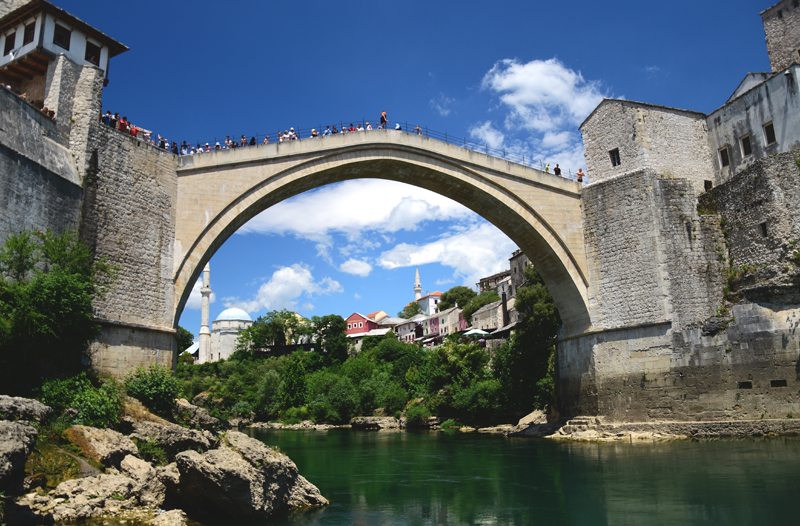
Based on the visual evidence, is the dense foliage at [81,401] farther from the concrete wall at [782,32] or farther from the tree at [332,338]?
the tree at [332,338]

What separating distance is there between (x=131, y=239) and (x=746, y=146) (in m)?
17.0

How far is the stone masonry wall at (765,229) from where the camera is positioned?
1518cm

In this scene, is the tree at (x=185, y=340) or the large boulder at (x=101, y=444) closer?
the large boulder at (x=101, y=444)

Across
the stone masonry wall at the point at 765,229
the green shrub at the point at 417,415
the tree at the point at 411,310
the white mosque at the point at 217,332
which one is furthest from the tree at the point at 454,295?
the stone masonry wall at the point at 765,229

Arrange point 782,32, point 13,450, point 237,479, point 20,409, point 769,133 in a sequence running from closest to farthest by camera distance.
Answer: point 13,450 → point 237,479 → point 20,409 → point 769,133 → point 782,32

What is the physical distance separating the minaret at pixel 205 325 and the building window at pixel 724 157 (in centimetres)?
4751

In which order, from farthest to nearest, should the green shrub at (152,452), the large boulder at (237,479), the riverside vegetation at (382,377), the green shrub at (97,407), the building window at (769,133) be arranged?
1. the riverside vegetation at (382,377)
2. the building window at (769,133)
3. the green shrub at (97,407)
4. the green shrub at (152,452)
5. the large boulder at (237,479)

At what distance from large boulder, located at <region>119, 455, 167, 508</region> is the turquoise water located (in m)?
1.62

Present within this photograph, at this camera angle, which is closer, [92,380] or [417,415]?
[92,380]

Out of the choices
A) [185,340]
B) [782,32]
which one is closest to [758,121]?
[782,32]

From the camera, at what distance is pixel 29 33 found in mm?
13898

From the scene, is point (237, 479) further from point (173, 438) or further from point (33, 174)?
point (33, 174)

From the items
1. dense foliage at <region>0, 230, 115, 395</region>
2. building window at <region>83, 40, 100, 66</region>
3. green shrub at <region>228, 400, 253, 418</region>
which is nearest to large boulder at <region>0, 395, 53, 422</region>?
dense foliage at <region>0, 230, 115, 395</region>

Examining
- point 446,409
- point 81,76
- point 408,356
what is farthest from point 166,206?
point 408,356
